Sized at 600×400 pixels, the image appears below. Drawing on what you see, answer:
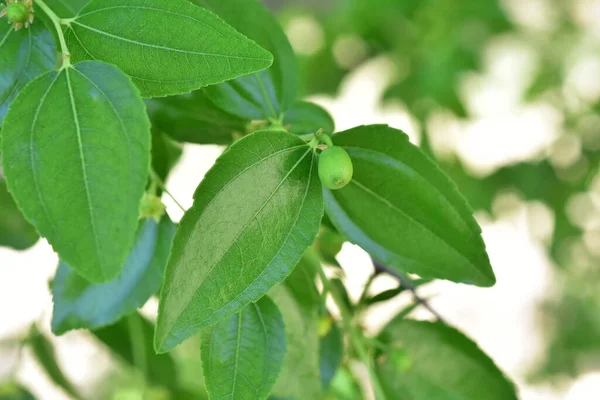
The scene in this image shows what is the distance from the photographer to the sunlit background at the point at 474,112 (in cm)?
113

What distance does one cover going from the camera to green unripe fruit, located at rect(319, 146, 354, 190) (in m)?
0.32

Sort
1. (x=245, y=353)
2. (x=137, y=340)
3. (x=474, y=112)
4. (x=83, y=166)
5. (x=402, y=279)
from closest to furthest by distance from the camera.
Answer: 1. (x=83, y=166)
2. (x=245, y=353)
3. (x=402, y=279)
4. (x=137, y=340)
5. (x=474, y=112)

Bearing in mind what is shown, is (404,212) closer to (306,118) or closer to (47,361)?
(306,118)

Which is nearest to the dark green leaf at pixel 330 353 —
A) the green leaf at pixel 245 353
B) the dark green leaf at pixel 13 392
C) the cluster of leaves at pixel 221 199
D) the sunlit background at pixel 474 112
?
the cluster of leaves at pixel 221 199

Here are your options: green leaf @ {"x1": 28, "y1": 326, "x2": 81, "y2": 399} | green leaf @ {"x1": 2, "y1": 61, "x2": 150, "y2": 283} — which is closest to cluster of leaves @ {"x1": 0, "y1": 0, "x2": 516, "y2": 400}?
green leaf @ {"x1": 2, "y1": 61, "x2": 150, "y2": 283}

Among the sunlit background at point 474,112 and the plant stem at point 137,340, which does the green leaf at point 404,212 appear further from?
the sunlit background at point 474,112

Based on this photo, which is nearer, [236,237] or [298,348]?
[236,237]

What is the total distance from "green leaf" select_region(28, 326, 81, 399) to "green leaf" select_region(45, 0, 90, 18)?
15.2 inches

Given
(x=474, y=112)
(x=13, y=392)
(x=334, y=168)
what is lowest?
(x=13, y=392)

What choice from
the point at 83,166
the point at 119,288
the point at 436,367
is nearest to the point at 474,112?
the point at 436,367

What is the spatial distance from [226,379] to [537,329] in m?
1.58

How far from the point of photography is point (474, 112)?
137 centimetres

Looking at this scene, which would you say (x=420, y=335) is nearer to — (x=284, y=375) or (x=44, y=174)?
(x=284, y=375)

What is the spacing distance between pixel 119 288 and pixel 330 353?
172 mm
